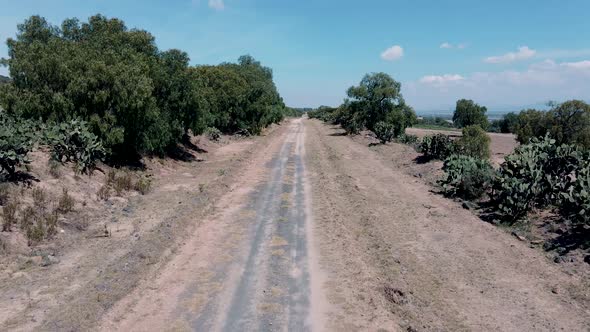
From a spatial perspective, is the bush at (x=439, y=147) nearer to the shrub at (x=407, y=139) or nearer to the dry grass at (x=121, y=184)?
the shrub at (x=407, y=139)

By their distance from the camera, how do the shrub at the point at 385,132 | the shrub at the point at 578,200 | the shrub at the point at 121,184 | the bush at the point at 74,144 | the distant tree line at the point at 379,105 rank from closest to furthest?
the shrub at the point at 578,200 < the bush at the point at 74,144 < the shrub at the point at 121,184 < the shrub at the point at 385,132 < the distant tree line at the point at 379,105

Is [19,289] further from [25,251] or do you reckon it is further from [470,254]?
[470,254]

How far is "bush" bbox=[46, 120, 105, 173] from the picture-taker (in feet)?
57.7

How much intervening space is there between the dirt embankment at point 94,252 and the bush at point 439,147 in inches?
562

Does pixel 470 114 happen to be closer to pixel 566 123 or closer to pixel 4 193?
pixel 566 123

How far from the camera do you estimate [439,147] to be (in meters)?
29.0

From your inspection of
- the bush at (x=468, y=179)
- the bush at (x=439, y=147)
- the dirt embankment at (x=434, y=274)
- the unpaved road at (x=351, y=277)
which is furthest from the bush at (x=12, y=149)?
the bush at (x=439, y=147)

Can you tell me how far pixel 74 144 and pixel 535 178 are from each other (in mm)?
17706

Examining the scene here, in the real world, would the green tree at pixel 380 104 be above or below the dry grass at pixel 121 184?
above

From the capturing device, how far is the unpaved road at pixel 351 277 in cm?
829

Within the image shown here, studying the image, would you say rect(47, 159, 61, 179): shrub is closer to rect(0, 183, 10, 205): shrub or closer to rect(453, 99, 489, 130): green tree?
rect(0, 183, 10, 205): shrub

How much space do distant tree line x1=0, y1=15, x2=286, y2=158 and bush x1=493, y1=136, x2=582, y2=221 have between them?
15756 millimetres

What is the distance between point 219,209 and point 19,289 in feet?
25.5

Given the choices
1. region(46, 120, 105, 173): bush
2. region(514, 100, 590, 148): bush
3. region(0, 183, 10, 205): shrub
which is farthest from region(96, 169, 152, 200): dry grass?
region(514, 100, 590, 148): bush
